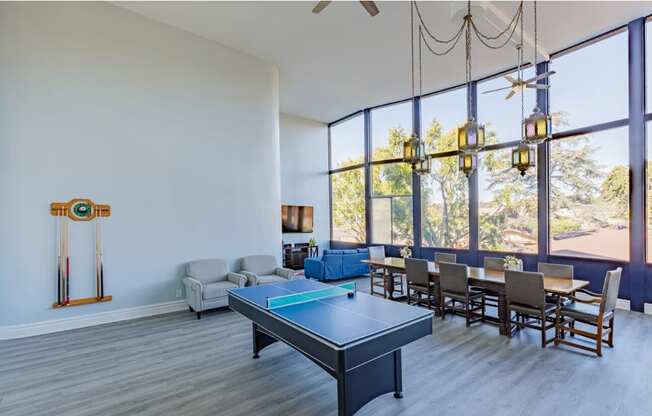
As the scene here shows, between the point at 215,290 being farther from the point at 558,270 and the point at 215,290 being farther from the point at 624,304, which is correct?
the point at 624,304

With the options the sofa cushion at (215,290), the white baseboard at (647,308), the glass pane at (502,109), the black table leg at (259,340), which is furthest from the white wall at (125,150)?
the white baseboard at (647,308)

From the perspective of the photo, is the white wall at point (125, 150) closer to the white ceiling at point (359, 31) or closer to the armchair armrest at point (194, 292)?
the armchair armrest at point (194, 292)

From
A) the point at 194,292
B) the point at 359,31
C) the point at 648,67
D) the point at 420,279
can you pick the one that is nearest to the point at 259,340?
the point at 194,292

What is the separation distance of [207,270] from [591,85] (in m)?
7.41

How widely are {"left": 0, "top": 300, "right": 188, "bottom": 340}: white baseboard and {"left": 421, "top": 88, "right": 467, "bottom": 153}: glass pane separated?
21.9ft


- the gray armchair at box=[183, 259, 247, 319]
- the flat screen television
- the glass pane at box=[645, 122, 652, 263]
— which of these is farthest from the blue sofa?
the glass pane at box=[645, 122, 652, 263]

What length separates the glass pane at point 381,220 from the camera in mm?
9453

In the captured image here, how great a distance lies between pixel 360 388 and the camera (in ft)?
8.00

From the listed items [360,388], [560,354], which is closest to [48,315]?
[360,388]

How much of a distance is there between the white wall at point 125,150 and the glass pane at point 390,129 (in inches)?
160

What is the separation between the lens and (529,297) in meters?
3.83

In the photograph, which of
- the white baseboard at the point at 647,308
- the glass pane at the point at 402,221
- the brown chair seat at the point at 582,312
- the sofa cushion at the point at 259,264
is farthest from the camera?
the glass pane at the point at 402,221

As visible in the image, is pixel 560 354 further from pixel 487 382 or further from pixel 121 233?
pixel 121 233

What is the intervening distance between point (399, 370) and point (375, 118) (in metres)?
8.07
